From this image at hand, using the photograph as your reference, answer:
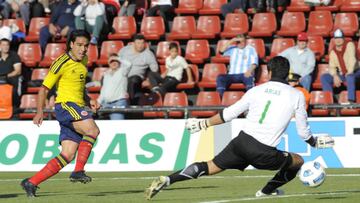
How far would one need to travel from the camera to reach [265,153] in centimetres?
1124

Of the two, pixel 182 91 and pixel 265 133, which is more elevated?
pixel 265 133

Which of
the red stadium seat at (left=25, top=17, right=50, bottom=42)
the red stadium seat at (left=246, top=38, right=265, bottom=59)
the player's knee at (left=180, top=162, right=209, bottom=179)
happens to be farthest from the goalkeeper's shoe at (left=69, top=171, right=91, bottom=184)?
the red stadium seat at (left=25, top=17, right=50, bottom=42)

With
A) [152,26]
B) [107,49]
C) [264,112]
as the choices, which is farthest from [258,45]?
[264,112]

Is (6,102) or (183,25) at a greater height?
(183,25)

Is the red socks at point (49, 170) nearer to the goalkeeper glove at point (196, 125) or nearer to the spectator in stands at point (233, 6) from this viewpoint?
the goalkeeper glove at point (196, 125)

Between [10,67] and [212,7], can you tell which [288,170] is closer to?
[10,67]

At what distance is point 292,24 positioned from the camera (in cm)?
2353

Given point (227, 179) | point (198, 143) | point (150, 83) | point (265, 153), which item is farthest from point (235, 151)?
point (150, 83)

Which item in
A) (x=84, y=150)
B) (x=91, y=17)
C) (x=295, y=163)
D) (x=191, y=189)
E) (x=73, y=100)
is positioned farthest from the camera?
(x=91, y=17)

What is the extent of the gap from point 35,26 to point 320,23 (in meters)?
7.37

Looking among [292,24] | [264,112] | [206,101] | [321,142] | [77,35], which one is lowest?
[206,101]

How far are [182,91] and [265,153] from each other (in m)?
11.8

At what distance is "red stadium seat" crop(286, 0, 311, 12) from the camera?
78.1 ft

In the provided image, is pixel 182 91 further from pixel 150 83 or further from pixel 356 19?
pixel 356 19
